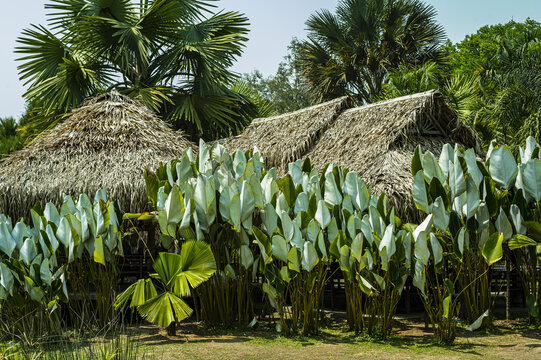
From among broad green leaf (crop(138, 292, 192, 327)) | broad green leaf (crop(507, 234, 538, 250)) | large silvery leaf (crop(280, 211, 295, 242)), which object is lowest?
broad green leaf (crop(138, 292, 192, 327))

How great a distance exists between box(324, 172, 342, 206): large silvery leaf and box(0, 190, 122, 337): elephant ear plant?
195cm

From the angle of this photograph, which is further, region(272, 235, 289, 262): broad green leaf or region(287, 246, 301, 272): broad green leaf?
region(272, 235, 289, 262): broad green leaf

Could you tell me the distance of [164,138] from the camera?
24.3 feet

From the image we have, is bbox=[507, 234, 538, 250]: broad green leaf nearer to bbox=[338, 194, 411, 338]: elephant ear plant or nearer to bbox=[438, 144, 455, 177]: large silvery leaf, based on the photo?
bbox=[438, 144, 455, 177]: large silvery leaf

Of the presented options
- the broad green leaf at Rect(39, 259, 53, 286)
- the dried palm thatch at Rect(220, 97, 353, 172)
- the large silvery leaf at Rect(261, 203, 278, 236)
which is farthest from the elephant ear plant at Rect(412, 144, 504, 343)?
the dried palm thatch at Rect(220, 97, 353, 172)

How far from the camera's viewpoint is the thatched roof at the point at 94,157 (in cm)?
662

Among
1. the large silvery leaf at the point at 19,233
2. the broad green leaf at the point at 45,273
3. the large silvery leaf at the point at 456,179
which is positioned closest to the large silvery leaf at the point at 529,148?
the large silvery leaf at the point at 456,179

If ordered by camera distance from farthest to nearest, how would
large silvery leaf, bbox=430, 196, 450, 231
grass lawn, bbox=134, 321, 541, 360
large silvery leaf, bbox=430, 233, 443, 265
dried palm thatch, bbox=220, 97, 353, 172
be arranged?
1. dried palm thatch, bbox=220, 97, 353, 172
2. large silvery leaf, bbox=430, 196, 450, 231
3. large silvery leaf, bbox=430, 233, 443, 265
4. grass lawn, bbox=134, 321, 541, 360

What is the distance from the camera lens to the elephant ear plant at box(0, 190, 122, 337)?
4.75 metres

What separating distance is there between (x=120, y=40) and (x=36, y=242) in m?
5.62

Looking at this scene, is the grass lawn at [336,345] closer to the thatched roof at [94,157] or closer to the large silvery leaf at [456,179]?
the large silvery leaf at [456,179]

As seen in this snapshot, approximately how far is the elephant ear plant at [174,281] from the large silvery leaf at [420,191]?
5.96 feet

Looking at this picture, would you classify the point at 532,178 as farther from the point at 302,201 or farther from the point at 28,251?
the point at 28,251

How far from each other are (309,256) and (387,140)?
2.77m
